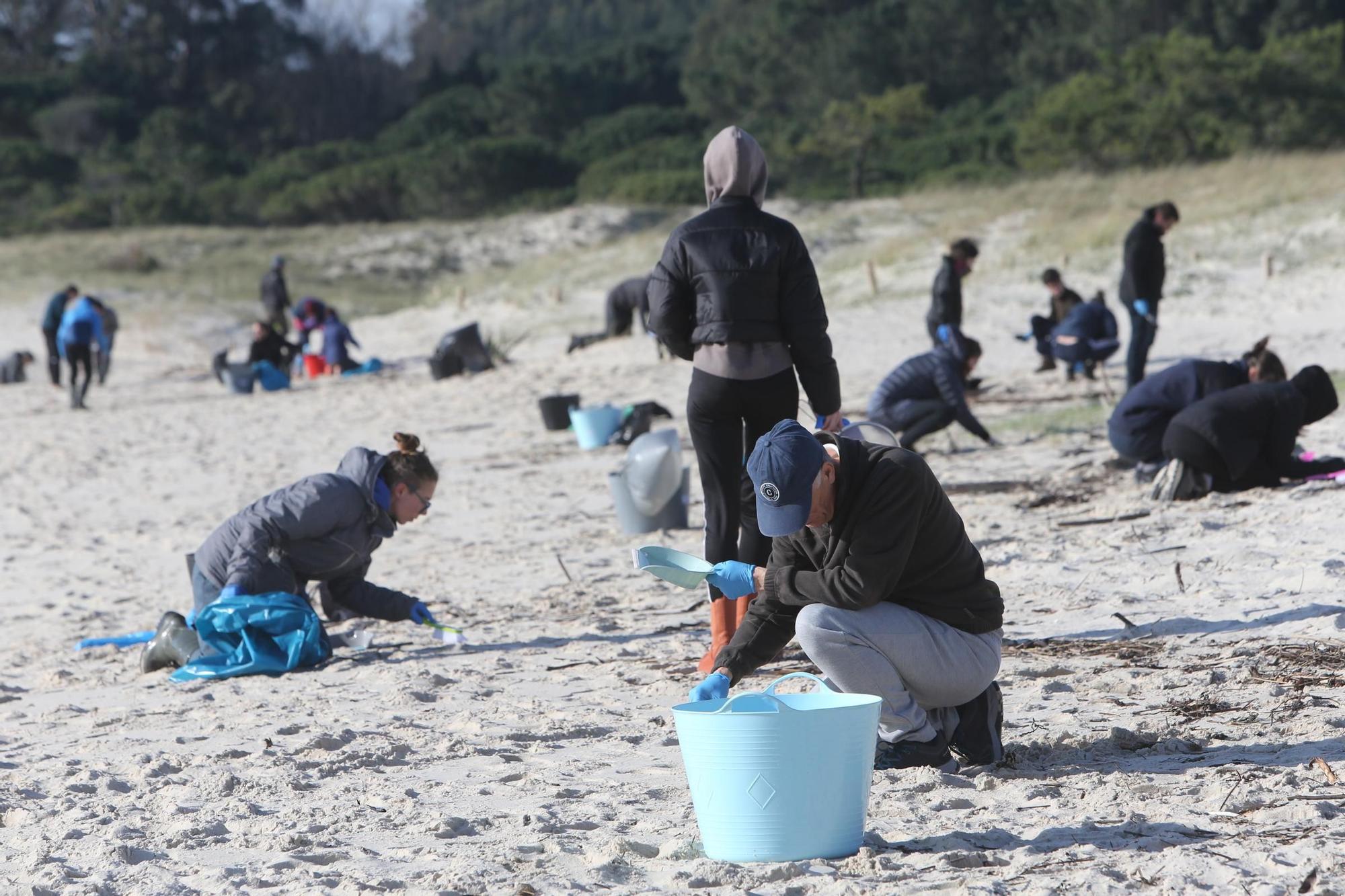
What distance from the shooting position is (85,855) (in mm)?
3252

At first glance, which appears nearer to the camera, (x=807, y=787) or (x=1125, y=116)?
(x=807, y=787)

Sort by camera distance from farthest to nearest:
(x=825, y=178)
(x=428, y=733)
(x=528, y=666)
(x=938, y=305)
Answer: (x=825, y=178), (x=938, y=305), (x=528, y=666), (x=428, y=733)

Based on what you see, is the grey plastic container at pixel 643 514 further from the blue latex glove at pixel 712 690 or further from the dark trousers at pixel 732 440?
the blue latex glove at pixel 712 690

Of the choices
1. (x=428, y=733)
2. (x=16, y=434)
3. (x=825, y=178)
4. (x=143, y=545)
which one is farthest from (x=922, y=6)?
(x=428, y=733)

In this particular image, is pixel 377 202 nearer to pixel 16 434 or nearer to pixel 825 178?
pixel 825 178

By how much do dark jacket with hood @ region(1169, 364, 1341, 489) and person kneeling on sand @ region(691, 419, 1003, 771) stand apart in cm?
343

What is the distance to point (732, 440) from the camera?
4750mm

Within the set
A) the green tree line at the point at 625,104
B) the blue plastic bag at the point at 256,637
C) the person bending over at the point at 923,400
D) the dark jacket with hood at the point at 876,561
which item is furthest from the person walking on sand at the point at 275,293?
the green tree line at the point at 625,104

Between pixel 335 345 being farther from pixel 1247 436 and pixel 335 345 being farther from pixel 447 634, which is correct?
pixel 1247 436

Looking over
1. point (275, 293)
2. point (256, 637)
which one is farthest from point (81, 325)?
point (256, 637)

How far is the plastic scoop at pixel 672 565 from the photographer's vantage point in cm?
360

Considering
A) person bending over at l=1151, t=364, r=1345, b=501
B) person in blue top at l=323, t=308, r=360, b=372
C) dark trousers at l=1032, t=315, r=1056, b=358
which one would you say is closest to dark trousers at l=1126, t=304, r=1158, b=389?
dark trousers at l=1032, t=315, r=1056, b=358

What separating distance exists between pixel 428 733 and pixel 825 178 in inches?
1807

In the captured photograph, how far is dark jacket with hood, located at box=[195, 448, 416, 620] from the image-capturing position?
5199 millimetres
